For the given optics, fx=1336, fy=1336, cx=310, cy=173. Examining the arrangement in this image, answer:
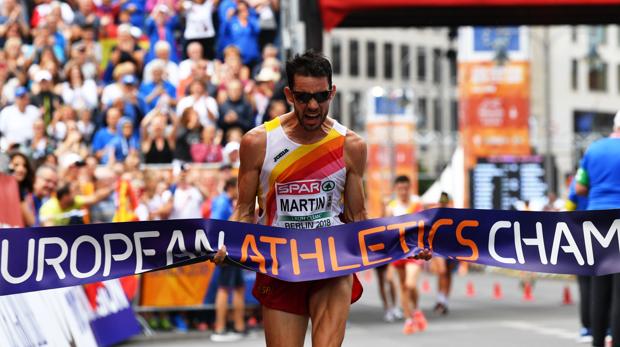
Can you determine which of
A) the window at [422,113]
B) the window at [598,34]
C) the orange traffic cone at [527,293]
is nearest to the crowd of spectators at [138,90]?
the orange traffic cone at [527,293]

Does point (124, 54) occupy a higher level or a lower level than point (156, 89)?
higher

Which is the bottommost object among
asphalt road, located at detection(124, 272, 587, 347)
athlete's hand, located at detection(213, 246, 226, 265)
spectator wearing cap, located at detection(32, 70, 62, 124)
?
asphalt road, located at detection(124, 272, 587, 347)

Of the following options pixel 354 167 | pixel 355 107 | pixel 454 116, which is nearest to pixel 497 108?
pixel 354 167

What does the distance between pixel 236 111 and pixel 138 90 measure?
2.12 m

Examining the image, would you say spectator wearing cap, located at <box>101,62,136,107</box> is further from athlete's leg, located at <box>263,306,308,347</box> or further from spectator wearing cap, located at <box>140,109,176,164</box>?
athlete's leg, located at <box>263,306,308,347</box>

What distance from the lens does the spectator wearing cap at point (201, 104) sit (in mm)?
17859

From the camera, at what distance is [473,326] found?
16.1 meters

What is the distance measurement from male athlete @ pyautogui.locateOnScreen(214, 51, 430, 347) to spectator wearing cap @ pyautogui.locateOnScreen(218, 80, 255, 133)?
1074cm

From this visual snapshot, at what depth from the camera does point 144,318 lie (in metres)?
15.7

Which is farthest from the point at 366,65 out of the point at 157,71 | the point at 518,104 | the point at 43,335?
the point at 43,335

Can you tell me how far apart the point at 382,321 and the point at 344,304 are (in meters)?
10.6

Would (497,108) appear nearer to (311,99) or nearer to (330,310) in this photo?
(330,310)

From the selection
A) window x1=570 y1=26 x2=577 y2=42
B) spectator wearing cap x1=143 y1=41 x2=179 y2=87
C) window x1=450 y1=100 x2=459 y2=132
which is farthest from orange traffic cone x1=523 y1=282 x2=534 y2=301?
window x1=450 y1=100 x2=459 y2=132

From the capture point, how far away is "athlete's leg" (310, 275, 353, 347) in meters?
6.66
